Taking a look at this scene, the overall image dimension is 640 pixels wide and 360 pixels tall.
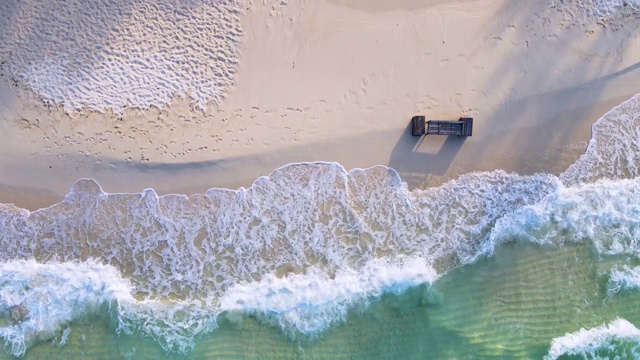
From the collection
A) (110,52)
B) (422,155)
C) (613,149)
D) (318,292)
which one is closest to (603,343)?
(613,149)

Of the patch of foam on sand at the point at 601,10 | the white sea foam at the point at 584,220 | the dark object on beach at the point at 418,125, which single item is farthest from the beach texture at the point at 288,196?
the patch of foam on sand at the point at 601,10

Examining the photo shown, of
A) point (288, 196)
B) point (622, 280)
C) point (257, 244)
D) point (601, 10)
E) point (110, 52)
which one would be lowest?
point (622, 280)

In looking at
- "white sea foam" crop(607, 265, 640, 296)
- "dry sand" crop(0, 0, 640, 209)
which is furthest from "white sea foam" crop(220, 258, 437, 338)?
"white sea foam" crop(607, 265, 640, 296)

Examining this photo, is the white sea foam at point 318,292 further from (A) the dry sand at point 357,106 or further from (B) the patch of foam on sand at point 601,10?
(B) the patch of foam on sand at point 601,10

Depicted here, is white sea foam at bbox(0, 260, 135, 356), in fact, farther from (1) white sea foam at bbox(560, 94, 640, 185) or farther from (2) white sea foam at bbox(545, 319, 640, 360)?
(1) white sea foam at bbox(560, 94, 640, 185)

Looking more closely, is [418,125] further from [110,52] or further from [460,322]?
[110,52]

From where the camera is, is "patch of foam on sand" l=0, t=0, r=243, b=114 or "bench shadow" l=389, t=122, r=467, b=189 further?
"bench shadow" l=389, t=122, r=467, b=189
